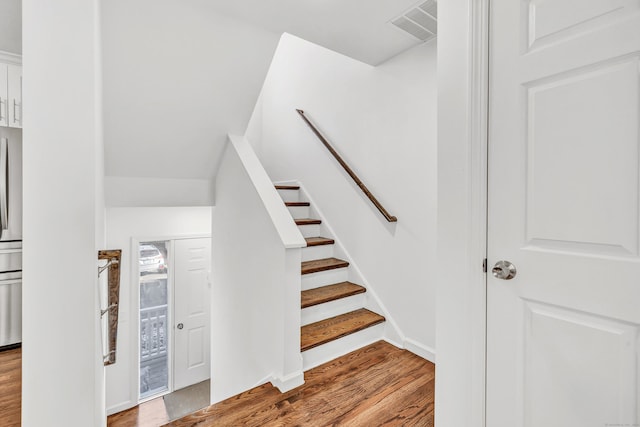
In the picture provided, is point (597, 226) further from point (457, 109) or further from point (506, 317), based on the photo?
point (457, 109)

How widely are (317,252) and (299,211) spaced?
1.94 ft

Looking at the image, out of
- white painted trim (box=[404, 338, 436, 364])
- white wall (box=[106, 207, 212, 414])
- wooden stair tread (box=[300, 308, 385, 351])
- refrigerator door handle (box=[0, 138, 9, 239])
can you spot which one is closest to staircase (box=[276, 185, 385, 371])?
wooden stair tread (box=[300, 308, 385, 351])

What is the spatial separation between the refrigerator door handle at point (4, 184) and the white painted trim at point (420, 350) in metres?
2.83

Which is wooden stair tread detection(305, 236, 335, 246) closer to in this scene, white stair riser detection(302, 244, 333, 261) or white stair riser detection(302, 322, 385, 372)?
white stair riser detection(302, 244, 333, 261)

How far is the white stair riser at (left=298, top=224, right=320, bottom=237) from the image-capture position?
321 centimetres

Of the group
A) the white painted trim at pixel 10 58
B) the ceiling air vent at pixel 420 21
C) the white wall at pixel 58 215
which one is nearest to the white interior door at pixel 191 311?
the white painted trim at pixel 10 58

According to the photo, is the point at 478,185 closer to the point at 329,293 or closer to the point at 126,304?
the point at 329,293

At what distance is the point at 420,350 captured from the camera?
2.29 metres

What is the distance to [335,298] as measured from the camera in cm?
253

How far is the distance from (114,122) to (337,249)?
211 centimetres

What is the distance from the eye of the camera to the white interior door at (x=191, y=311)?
14.1 feet

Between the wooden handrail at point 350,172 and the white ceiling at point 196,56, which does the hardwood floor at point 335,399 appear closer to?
the wooden handrail at point 350,172

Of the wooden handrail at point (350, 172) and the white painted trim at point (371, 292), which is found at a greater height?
the wooden handrail at point (350, 172)

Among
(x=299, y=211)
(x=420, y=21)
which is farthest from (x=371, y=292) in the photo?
(x=420, y=21)
